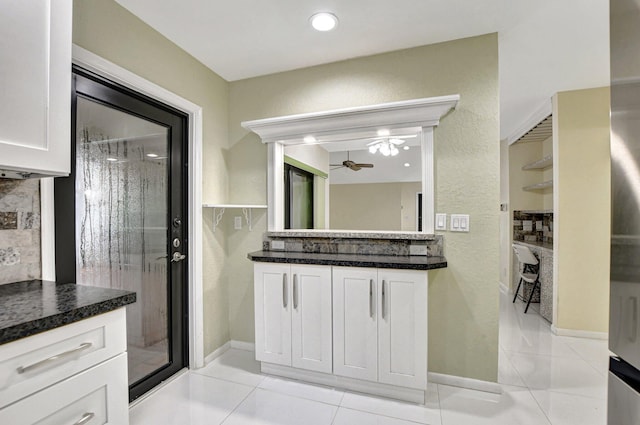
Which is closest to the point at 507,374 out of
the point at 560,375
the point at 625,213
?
the point at 560,375

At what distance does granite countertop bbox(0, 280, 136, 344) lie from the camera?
3.02ft

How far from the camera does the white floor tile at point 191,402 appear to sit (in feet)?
5.95

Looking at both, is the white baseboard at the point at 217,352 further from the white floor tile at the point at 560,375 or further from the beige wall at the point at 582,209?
the beige wall at the point at 582,209

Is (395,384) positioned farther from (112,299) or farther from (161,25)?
(161,25)

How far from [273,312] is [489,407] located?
1611mm

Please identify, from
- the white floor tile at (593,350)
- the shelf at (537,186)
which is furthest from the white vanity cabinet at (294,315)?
the shelf at (537,186)

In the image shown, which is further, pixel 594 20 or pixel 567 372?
pixel 567 372

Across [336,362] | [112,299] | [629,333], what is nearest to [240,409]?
[336,362]

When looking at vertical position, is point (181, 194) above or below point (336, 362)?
above

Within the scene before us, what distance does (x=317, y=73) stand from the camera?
Result: 8.32 feet

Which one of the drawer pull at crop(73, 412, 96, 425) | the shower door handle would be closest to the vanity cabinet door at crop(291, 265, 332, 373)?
the shower door handle

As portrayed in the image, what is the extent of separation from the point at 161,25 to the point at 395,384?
2.94 meters

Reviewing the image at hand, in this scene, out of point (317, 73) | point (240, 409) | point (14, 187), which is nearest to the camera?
point (14, 187)

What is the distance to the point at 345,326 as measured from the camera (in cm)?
207
